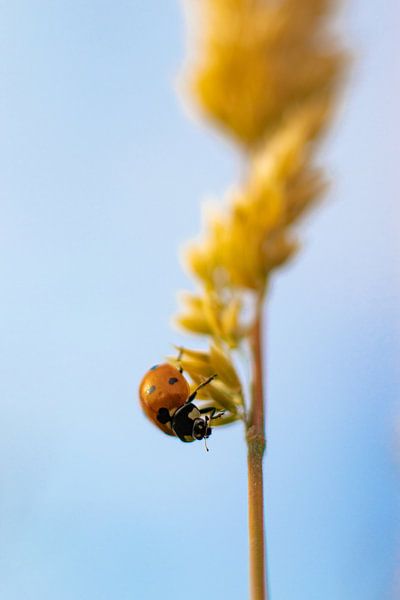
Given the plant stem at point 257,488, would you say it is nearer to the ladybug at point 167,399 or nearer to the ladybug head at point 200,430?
the ladybug at point 167,399

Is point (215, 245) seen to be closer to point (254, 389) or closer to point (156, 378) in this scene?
point (254, 389)

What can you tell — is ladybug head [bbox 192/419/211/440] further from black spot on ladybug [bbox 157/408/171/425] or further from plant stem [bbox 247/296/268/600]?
plant stem [bbox 247/296/268/600]

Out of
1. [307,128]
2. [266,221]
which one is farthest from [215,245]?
[307,128]

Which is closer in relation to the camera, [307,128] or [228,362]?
[307,128]

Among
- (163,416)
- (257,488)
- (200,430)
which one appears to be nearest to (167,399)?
(163,416)

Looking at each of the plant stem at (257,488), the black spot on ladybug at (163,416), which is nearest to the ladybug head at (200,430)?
the black spot on ladybug at (163,416)

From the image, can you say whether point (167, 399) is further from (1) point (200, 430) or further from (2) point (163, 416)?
(1) point (200, 430)
